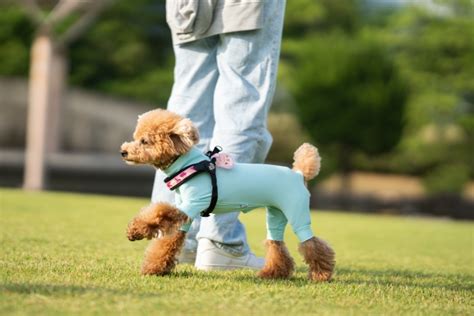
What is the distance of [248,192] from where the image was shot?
3.36 meters

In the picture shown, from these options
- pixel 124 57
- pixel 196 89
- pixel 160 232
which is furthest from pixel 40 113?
pixel 124 57

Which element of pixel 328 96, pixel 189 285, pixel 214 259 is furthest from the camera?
pixel 328 96

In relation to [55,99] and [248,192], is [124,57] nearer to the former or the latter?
[55,99]

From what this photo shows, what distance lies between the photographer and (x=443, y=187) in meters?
25.2

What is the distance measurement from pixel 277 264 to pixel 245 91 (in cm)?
81

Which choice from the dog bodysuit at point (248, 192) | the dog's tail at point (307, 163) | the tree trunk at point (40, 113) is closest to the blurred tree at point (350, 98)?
the tree trunk at point (40, 113)

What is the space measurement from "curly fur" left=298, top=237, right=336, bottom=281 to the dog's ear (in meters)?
0.64

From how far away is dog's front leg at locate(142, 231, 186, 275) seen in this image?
3.29 metres

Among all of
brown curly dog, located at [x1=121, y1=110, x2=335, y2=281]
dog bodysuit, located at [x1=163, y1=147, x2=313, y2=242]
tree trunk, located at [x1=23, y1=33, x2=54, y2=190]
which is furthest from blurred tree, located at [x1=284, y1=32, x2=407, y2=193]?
brown curly dog, located at [x1=121, y1=110, x2=335, y2=281]

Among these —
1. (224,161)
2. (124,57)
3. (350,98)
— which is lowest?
(224,161)

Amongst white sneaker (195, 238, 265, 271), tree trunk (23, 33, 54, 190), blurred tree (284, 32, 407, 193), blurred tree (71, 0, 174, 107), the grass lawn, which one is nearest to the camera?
the grass lawn

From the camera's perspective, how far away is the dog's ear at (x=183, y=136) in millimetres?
3219

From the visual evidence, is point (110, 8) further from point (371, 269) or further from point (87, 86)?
point (371, 269)

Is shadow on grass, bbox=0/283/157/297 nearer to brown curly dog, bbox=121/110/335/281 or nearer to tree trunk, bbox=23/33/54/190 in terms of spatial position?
brown curly dog, bbox=121/110/335/281
